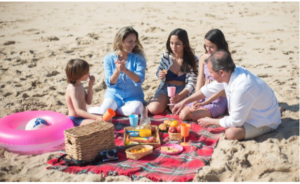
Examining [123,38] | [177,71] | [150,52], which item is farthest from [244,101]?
[150,52]

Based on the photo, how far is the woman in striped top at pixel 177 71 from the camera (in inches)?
162

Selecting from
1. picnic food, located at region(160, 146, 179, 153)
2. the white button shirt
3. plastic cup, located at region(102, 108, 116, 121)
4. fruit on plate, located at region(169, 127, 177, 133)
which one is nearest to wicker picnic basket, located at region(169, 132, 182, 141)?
fruit on plate, located at region(169, 127, 177, 133)

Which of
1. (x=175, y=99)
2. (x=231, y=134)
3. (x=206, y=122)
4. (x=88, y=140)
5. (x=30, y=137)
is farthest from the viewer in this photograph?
(x=175, y=99)

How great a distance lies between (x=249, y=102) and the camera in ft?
9.90

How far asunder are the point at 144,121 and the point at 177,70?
3.70 feet

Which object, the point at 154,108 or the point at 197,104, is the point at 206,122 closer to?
the point at 197,104

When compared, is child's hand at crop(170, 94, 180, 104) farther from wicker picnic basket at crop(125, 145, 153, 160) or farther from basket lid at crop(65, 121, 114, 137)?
basket lid at crop(65, 121, 114, 137)

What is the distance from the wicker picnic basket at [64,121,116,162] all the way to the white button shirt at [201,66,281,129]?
1.28 meters

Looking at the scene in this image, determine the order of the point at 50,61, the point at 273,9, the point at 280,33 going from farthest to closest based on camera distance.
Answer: the point at 273,9 → the point at 280,33 → the point at 50,61

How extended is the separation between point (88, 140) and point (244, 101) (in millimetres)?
1613

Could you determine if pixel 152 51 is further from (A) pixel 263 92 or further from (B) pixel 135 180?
(B) pixel 135 180

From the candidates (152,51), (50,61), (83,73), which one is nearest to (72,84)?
(83,73)

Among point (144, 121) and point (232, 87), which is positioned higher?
point (232, 87)

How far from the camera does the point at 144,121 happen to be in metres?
3.60
